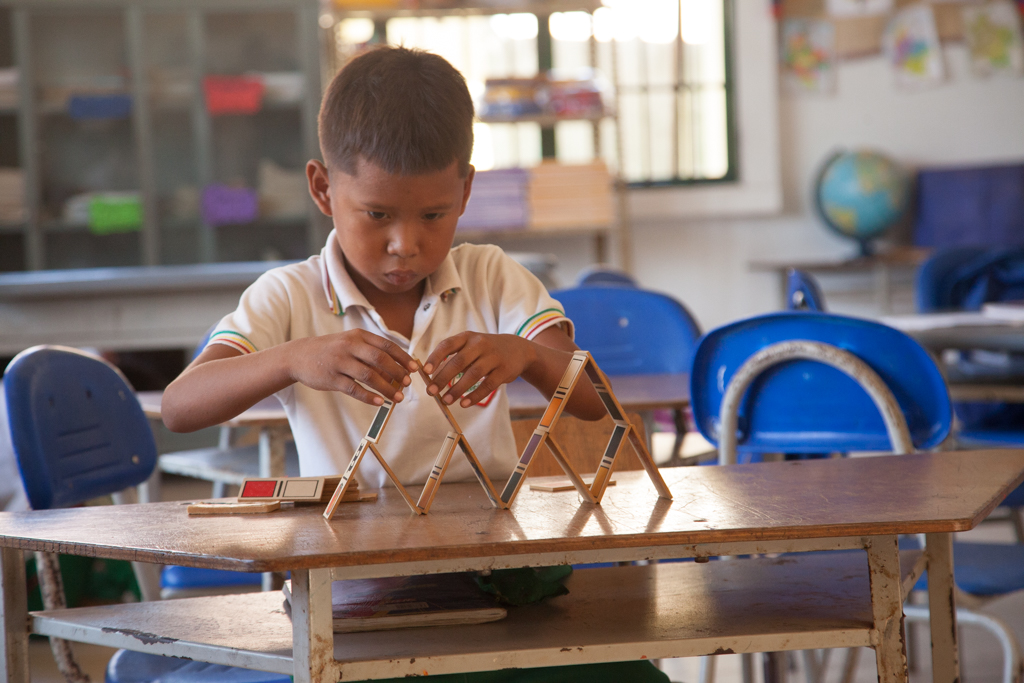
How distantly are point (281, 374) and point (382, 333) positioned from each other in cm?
23

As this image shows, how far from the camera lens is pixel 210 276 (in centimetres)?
436

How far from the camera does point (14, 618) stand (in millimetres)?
989

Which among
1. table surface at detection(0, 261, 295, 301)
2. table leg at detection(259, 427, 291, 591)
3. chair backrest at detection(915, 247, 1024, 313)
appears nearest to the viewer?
table leg at detection(259, 427, 291, 591)

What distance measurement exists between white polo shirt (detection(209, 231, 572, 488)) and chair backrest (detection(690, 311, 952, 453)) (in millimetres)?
481

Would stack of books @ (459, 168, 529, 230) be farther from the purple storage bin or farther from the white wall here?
the purple storage bin

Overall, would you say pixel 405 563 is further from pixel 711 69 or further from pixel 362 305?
pixel 711 69

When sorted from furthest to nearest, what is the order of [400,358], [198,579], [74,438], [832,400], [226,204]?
[226,204] → [198,579] → [832,400] → [74,438] → [400,358]

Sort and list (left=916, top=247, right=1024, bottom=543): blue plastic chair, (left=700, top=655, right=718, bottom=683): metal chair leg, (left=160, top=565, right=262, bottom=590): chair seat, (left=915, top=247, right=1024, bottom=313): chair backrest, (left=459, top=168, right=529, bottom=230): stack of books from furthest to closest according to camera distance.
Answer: (left=459, top=168, right=529, bottom=230): stack of books
(left=915, top=247, right=1024, bottom=313): chair backrest
(left=916, top=247, right=1024, bottom=543): blue plastic chair
(left=160, top=565, right=262, bottom=590): chair seat
(left=700, top=655, right=718, bottom=683): metal chair leg

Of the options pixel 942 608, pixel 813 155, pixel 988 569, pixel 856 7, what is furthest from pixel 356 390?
pixel 856 7

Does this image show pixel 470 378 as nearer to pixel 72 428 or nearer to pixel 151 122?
pixel 72 428

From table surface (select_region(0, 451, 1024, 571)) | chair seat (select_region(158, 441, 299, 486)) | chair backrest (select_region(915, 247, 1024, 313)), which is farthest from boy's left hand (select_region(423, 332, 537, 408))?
chair backrest (select_region(915, 247, 1024, 313))

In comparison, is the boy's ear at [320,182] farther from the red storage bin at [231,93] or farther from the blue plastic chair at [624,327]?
the red storage bin at [231,93]

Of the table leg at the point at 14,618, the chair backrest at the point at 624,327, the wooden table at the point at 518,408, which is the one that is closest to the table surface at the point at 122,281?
the chair backrest at the point at 624,327

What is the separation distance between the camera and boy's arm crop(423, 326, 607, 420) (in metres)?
0.89
